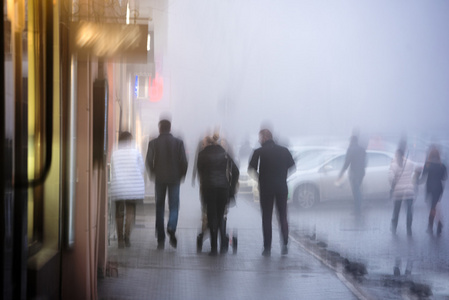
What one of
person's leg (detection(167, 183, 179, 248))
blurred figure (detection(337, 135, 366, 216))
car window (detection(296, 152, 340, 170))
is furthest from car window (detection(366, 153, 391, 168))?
person's leg (detection(167, 183, 179, 248))

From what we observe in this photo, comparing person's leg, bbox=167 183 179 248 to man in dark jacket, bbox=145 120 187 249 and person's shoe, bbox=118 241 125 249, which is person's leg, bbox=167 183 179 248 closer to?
man in dark jacket, bbox=145 120 187 249

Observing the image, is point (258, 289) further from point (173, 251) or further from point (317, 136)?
point (317, 136)

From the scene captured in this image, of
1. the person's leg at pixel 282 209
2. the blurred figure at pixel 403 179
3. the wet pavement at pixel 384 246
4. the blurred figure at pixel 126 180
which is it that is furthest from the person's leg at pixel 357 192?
the blurred figure at pixel 126 180

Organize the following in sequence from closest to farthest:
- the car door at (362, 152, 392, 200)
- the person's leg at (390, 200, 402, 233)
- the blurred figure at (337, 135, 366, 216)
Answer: the person's leg at (390, 200, 402, 233) → the blurred figure at (337, 135, 366, 216) → the car door at (362, 152, 392, 200)

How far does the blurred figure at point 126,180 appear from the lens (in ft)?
36.8

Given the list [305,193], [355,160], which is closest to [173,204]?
[355,160]

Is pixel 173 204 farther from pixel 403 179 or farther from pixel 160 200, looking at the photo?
pixel 403 179

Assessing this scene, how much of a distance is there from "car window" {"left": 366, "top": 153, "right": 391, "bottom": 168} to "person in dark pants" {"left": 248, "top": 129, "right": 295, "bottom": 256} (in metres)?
9.66

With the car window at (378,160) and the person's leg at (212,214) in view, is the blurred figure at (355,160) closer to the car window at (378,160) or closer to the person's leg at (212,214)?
the car window at (378,160)

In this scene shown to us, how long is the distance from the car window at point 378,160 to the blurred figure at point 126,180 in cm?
1067

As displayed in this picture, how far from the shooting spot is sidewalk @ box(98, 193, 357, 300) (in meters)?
8.78

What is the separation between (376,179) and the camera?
20.8 m

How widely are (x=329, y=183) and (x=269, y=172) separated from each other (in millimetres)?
9400

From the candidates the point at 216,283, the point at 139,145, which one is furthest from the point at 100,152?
the point at 139,145
